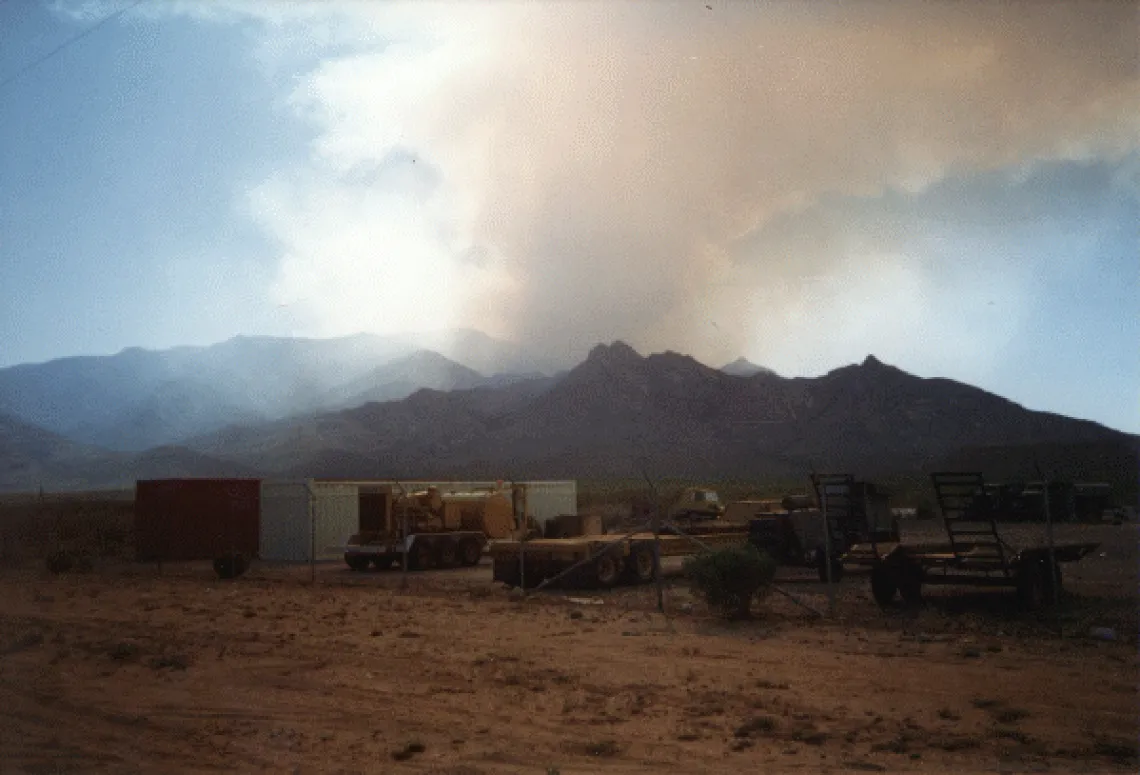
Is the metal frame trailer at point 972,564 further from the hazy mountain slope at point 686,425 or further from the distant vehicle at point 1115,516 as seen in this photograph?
the hazy mountain slope at point 686,425

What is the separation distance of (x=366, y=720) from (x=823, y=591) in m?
13.6

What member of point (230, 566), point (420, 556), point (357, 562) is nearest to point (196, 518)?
point (357, 562)

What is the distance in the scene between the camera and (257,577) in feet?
97.9

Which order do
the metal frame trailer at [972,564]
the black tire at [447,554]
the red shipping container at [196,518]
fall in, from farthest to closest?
the red shipping container at [196,518], the black tire at [447,554], the metal frame trailer at [972,564]

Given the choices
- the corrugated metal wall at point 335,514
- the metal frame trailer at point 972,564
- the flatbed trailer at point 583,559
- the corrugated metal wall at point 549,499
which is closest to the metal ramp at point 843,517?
the flatbed trailer at point 583,559

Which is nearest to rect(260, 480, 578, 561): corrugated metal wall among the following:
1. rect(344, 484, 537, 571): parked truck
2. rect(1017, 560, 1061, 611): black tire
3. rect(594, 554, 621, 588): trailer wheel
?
rect(344, 484, 537, 571): parked truck

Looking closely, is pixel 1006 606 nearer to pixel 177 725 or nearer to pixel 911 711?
pixel 911 711

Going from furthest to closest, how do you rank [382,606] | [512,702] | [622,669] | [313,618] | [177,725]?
[382,606]
[313,618]
[622,669]
[512,702]
[177,725]

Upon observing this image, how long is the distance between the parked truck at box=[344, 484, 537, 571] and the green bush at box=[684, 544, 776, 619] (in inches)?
540

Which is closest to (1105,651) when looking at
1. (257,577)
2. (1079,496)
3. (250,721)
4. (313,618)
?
(250,721)

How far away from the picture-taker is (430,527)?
32594 millimetres

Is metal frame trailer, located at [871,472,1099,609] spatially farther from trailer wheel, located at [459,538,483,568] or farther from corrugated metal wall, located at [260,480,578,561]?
corrugated metal wall, located at [260,480,578,561]

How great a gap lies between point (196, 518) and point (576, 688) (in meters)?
31.4

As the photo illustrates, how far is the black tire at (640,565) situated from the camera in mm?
25219
